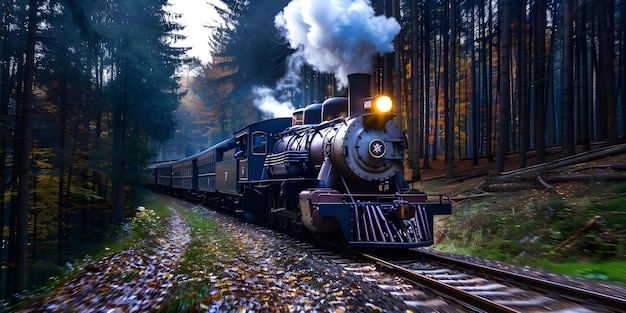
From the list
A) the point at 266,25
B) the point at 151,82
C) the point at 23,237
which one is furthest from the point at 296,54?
the point at 23,237

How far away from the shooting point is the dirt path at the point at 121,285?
534cm

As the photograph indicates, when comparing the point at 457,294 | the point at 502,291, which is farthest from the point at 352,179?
the point at 457,294

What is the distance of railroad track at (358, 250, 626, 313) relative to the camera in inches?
196

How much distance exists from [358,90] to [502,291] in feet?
18.1

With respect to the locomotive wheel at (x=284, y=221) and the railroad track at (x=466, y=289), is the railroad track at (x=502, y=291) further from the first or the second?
the locomotive wheel at (x=284, y=221)

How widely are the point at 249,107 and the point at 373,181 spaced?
31335 mm

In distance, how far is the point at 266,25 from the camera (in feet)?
89.8

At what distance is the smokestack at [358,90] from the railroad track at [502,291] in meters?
3.73

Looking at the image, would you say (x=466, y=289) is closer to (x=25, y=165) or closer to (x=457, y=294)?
(x=457, y=294)

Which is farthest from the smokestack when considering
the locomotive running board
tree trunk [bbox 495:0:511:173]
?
tree trunk [bbox 495:0:511:173]

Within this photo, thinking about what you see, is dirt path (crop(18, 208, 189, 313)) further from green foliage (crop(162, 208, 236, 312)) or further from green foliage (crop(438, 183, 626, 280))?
green foliage (crop(438, 183, 626, 280))

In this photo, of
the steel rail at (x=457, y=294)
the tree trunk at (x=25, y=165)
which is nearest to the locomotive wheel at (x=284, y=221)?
the steel rail at (x=457, y=294)

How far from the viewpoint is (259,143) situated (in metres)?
14.7

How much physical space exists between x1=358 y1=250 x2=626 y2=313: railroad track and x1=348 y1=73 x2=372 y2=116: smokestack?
3.73 meters
